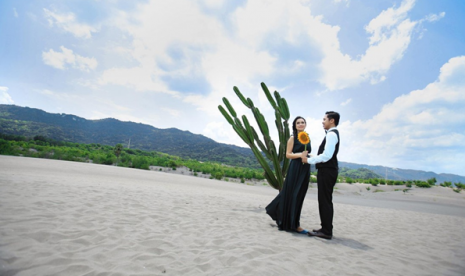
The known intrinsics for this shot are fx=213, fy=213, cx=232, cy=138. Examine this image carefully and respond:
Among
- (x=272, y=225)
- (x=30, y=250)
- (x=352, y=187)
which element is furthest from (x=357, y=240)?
(x=352, y=187)

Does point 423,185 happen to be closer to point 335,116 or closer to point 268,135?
point 268,135

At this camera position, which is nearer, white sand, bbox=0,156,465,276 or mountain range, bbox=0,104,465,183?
white sand, bbox=0,156,465,276

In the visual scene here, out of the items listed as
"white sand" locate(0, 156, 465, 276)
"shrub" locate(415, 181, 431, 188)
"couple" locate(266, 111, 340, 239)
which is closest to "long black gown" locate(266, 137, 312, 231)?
"couple" locate(266, 111, 340, 239)

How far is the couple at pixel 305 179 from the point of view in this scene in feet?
12.5

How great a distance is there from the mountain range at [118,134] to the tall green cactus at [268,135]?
71.8 m

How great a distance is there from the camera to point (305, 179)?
4.23 metres

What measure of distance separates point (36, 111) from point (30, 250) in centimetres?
15445

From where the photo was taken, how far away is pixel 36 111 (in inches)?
4550

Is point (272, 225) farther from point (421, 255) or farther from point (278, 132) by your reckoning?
point (278, 132)

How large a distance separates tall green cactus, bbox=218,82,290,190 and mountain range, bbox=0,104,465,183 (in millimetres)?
71841

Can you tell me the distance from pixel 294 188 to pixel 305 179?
0.93 feet

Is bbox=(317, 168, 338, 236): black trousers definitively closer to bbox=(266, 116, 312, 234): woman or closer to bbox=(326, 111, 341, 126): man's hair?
bbox=(266, 116, 312, 234): woman

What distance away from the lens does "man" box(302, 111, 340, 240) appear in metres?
3.72

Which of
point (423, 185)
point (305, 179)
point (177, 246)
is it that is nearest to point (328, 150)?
point (305, 179)
